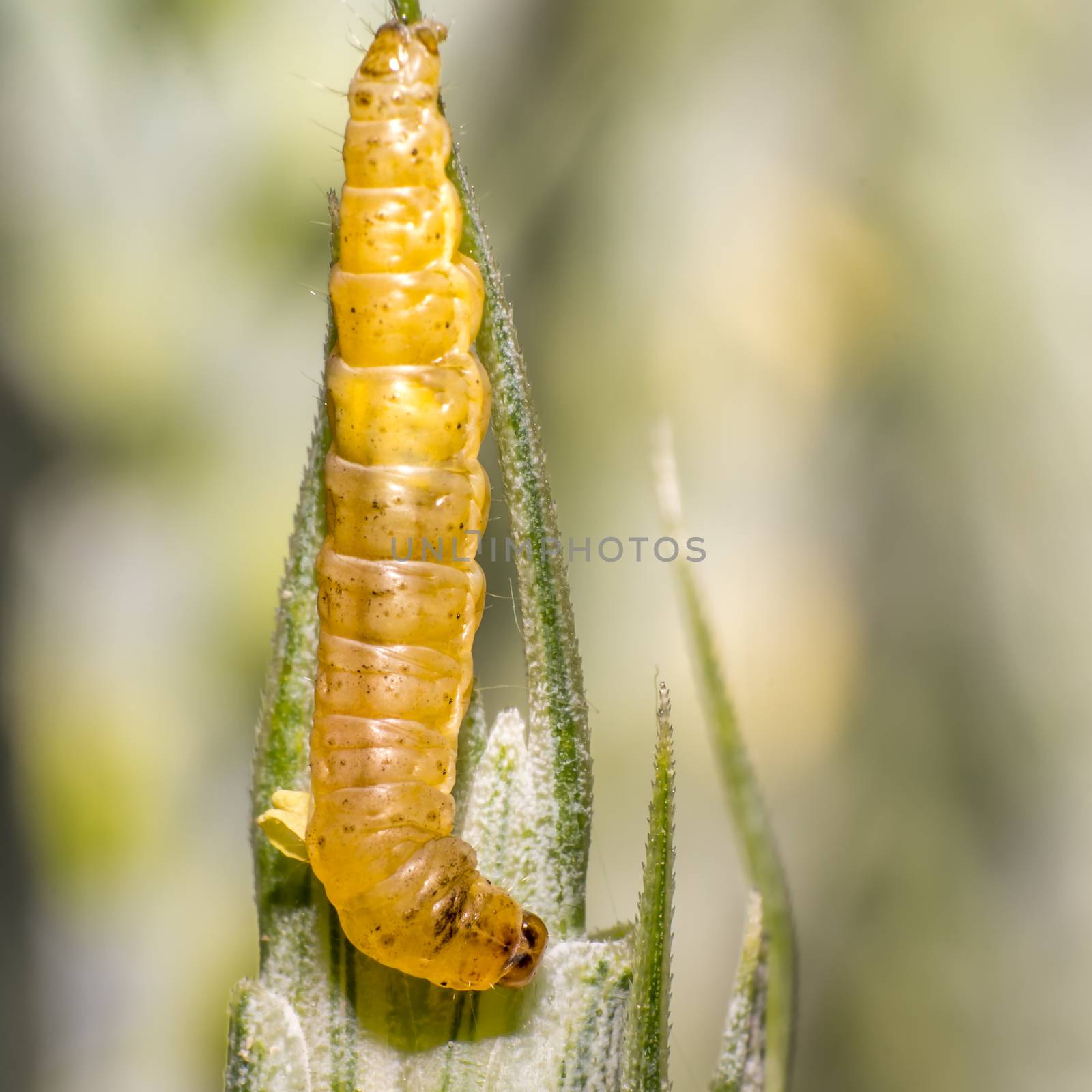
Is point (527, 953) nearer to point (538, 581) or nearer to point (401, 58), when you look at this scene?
point (538, 581)

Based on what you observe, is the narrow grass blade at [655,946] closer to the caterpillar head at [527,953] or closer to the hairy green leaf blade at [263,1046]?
the caterpillar head at [527,953]

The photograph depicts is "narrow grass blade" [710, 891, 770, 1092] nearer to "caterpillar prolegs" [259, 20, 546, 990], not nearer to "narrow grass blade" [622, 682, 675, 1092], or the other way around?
"narrow grass blade" [622, 682, 675, 1092]

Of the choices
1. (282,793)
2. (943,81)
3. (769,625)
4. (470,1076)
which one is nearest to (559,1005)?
(470,1076)

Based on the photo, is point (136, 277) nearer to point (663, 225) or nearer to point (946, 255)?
point (663, 225)

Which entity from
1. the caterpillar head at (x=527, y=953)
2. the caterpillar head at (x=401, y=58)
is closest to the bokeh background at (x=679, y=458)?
the caterpillar head at (x=401, y=58)

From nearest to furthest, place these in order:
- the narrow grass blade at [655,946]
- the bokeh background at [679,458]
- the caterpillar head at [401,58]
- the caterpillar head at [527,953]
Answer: the narrow grass blade at [655,946], the caterpillar head at [527,953], the caterpillar head at [401,58], the bokeh background at [679,458]

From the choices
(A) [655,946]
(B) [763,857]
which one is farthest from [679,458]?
(A) [655,946]
